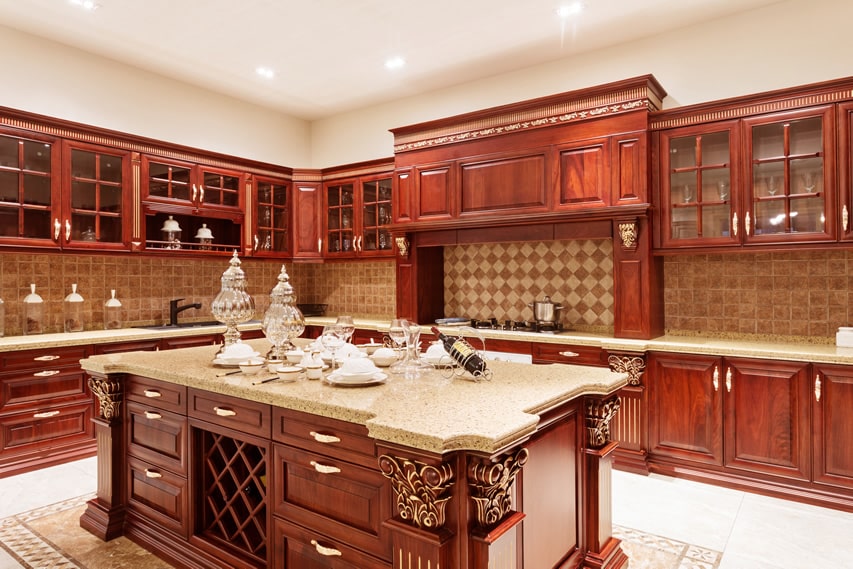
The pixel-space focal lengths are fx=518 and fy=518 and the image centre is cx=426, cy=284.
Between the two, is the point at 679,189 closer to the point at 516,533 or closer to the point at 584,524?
the point at 584,524

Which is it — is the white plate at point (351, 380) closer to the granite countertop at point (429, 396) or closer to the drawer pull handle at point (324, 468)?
the granite countertop at point (429, 396)

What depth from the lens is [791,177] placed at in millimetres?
3314

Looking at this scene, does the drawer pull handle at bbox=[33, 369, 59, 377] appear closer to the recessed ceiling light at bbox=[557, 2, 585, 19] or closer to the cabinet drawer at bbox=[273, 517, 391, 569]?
the cabinet drawer at bbox=[273, 517, 391, 569]

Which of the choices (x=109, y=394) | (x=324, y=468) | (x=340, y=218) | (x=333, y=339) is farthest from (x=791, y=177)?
(x=109, y=394)

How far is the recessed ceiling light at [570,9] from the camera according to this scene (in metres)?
3.65

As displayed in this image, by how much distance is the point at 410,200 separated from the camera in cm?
485

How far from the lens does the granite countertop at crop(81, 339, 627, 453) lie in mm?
1412

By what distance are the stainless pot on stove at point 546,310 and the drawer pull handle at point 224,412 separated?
2.83 meters

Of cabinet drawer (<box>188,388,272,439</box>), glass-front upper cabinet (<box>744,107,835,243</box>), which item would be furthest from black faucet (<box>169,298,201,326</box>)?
glass-front upper cabinet (<box>744,107,835,243</box>)

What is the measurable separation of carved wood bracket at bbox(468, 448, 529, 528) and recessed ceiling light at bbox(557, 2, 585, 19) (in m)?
3.33

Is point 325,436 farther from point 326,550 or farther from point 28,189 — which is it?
point 28,189

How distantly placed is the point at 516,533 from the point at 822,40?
393cm

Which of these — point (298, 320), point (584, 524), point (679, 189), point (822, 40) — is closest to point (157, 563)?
point (298, 320)

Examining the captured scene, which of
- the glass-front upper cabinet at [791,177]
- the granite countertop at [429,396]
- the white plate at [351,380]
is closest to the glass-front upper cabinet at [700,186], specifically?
the glass-front upper cabinet at [791,177]
